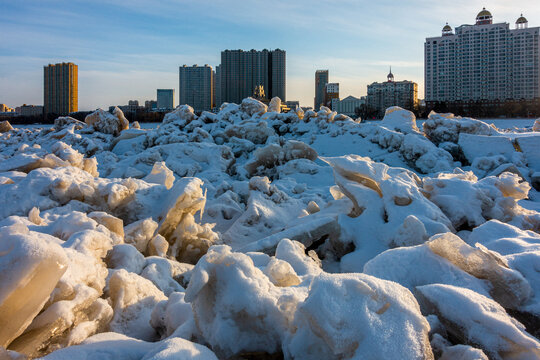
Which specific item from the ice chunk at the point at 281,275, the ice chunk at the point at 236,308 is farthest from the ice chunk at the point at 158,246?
the ice chunk at the point at 236,308

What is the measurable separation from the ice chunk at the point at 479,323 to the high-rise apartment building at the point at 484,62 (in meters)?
63.0

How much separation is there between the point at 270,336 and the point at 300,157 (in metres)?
7.69

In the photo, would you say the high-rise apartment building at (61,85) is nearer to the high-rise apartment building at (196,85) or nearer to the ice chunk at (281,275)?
the high-rise apartment building at (196,85)

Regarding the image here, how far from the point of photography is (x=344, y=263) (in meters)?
3.72

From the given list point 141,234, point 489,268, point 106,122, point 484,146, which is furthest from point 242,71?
point 489,268

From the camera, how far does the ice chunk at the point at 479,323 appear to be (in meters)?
1.57

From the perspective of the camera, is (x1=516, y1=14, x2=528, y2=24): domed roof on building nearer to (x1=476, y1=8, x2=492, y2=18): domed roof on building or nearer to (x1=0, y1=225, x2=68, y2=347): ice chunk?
(x1=476, y1=8, x2=492, y2=18): domed roof on building

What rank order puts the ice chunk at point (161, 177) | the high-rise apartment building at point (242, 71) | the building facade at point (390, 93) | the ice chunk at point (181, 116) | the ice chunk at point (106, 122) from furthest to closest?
the building facade at point (390, 93) → the high-rise apartment building at point (242, 71) → the ice chunk at point (106, 122) → the ice chunk at point (181, 116) → the ice chunk at point (161, 177)

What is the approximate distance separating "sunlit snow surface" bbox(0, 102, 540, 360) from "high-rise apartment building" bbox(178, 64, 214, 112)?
5711cm

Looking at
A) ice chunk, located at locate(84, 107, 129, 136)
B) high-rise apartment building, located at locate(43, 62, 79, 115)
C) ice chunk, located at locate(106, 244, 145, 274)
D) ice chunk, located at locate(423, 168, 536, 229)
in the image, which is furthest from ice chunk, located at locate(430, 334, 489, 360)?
high-rise apartment building, located at locate(43, 62, 79, 115)

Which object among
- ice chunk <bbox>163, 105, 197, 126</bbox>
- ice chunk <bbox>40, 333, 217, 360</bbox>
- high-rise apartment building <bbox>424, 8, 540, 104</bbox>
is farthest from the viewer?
high-rise apartment building <bbox>424, 8, 540, 104</bbox>

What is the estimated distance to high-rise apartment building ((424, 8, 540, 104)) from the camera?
59.3 meters

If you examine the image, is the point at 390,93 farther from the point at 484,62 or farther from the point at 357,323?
the point at 357,323

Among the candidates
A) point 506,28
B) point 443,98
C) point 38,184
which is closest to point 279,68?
point 443,98
